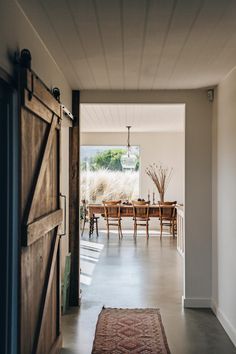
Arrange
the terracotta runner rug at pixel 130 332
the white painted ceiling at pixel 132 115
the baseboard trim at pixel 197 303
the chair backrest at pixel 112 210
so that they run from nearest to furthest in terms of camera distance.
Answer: the terracotta runner rug at pixel 130 332, the baseboard trim at pixel 197 303, the white painted ceiling at pixel 132 115, the chair backrest at pixel 112 210

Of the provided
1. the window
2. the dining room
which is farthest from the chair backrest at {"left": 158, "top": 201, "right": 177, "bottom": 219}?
the window

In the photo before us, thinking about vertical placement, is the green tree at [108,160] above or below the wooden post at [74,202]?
above

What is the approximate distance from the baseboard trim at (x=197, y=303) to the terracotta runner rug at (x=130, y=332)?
14.2 inches

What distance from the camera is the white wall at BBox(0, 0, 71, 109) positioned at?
217 cm

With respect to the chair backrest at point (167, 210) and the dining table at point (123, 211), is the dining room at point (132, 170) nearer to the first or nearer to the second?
the dining table at point (123, 211)

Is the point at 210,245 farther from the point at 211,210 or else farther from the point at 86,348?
the point at 86,348

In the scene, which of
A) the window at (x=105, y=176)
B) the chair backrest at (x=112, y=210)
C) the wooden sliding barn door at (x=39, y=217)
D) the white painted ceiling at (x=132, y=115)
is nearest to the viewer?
the wooden sliding barn door at (x=39, y=217)

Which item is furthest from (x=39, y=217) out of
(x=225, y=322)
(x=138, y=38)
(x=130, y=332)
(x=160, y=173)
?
(x=160, y=173)

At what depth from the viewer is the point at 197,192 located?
15.5ft

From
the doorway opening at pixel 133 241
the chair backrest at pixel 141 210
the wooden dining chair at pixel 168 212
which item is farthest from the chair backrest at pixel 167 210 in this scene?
the doorway opening at pixel 133 241

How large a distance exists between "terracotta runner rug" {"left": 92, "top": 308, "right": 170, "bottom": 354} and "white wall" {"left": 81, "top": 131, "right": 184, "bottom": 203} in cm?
696

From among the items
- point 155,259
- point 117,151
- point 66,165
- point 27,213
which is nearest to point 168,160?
point 117,151

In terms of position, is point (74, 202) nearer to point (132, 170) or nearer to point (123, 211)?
point (123, 211)

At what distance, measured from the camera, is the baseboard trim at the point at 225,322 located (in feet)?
12.3
